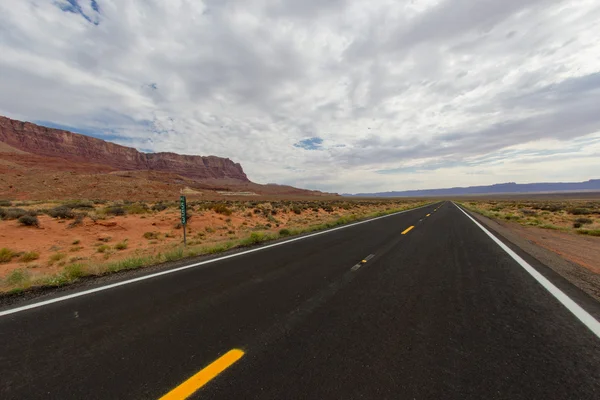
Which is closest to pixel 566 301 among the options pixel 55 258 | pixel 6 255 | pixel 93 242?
pixel 55 258

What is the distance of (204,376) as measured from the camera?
2.19 m

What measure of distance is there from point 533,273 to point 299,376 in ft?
18.4

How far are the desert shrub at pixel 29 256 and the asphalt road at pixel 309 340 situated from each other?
7.54 meters

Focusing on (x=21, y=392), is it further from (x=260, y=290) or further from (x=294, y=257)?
(x=294, y=257)

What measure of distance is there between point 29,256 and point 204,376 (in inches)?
431

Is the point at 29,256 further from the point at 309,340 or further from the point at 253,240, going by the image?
the point at 309,340

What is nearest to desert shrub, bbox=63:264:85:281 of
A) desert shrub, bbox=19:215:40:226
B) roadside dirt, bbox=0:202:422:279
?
roadside dirt, bbox=0:202:422:279

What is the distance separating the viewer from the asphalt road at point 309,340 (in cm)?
209

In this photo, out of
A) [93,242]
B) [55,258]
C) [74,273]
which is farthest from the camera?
[93,242]

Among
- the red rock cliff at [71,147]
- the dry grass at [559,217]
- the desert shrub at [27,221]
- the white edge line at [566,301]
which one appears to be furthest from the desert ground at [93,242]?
the red rock cliff at [71,147]

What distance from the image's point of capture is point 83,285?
4.75m

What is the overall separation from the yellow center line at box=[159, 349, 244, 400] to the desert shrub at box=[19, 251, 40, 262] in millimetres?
10657

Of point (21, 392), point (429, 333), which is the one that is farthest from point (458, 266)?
point (21, 392)

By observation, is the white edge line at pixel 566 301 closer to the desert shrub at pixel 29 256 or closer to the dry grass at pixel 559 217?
the dry grass at pixel 559 217
